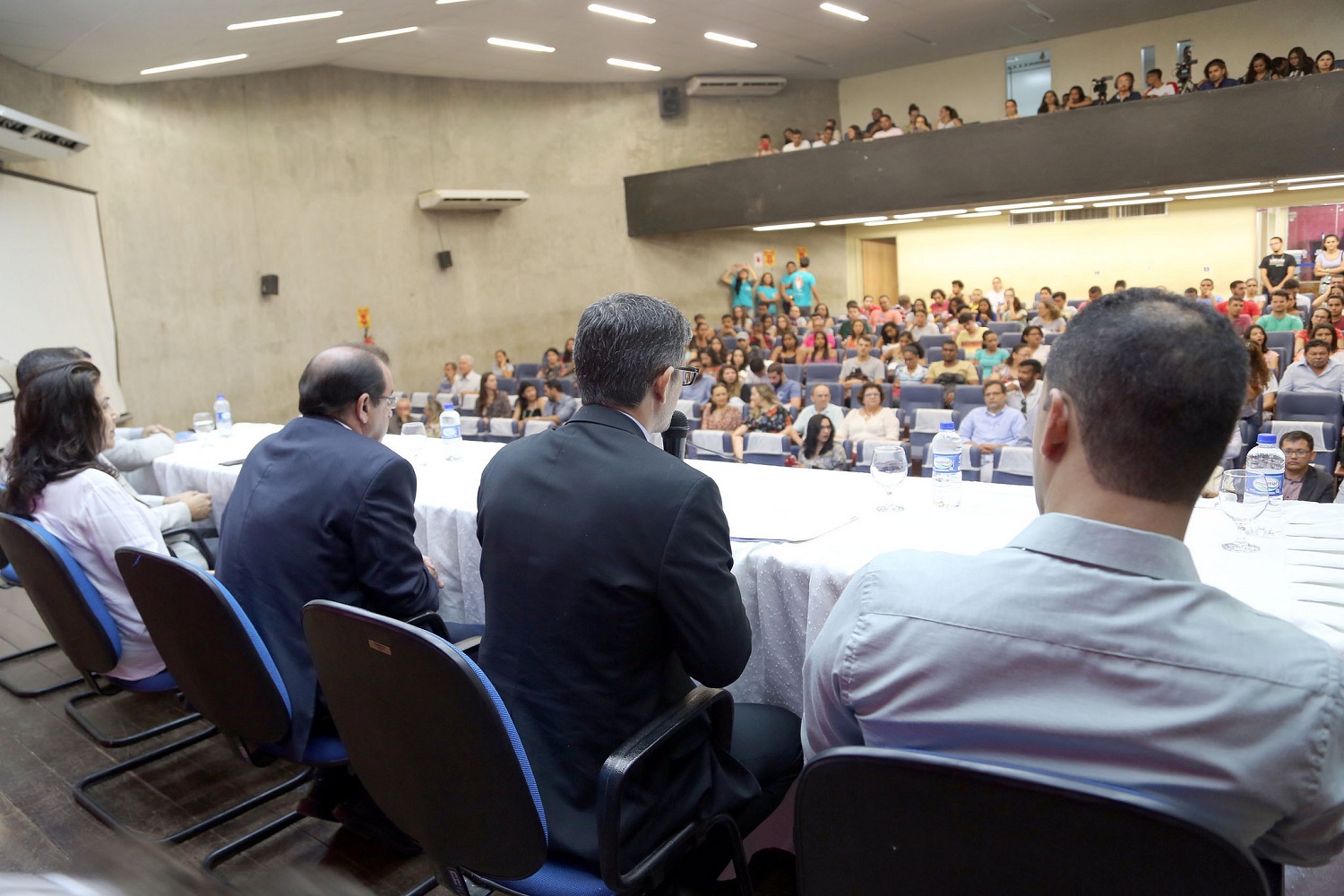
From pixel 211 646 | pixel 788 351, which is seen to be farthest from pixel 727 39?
pixel 211 646

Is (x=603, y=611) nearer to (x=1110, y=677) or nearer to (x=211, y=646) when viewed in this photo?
(x=1110, y=677)

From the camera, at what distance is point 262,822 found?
2.64m

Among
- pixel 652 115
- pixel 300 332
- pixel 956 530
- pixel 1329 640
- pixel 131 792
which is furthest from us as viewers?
pixel 652 115

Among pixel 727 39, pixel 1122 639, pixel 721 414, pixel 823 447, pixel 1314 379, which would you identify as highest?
pixel 727 39

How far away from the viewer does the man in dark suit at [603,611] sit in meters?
1.50

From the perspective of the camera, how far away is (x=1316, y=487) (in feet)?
14.0

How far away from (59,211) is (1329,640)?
10.6 m

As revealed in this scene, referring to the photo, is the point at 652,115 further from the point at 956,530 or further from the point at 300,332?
the point at 956,530

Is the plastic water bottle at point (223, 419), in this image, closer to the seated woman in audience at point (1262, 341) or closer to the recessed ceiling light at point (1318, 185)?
the seated woman in audience at point (1262, 341)

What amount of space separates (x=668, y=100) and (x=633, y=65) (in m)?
1.43

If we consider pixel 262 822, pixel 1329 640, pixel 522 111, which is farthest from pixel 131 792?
pixel 522 111

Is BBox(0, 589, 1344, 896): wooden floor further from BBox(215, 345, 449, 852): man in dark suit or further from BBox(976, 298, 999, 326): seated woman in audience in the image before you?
BBox(976, 298, 999, 326): seated woman in audience

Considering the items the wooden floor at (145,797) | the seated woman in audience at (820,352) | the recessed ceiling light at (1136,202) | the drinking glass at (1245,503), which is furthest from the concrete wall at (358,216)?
the drinking glass at (1245,503)

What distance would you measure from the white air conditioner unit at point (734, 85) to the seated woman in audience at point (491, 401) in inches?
346
